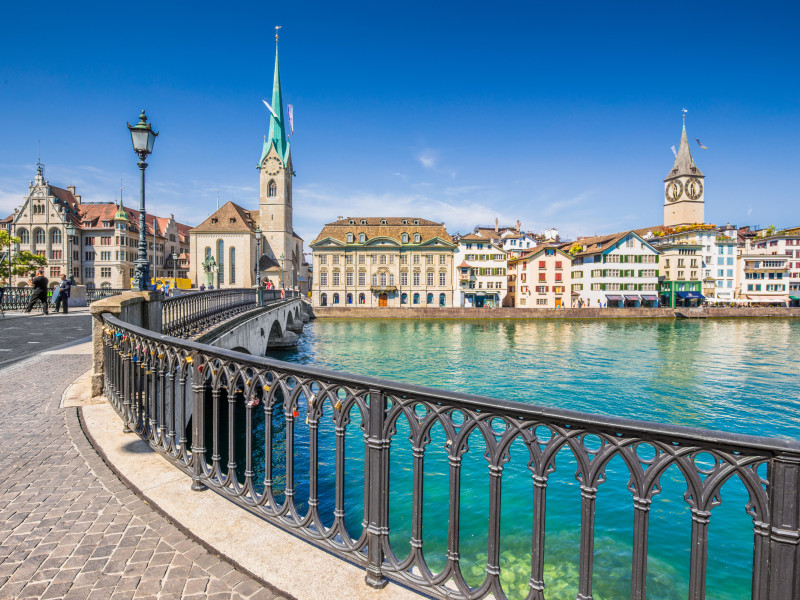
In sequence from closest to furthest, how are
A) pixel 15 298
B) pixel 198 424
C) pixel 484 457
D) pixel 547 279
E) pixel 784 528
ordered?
1. pixel 784 528
2. pixel 484 457
3. pixel 198 424
4. pixel 15 298
5. pixel 547 279

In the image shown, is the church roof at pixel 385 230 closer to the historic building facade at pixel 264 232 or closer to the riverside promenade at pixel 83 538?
the historic building facade at pixel 264 232

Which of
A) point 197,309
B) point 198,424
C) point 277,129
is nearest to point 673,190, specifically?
point 277,129

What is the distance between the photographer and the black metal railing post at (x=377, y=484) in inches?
103

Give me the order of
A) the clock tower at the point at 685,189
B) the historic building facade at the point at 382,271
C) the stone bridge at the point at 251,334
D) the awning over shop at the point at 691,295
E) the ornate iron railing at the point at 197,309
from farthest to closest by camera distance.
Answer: the clock tower at the point at 685,189 < the awning over shop at the point at 691,295 < the historic building facade at the point at 382,271 < the stone bridge at the point at 251,334 < the ornate iron railing at the point at 197,309

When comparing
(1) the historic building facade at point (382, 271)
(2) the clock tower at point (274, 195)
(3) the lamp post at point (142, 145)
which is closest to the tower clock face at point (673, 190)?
(1) the historic building facade at point (382, 271)

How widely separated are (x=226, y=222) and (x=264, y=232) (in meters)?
6.33

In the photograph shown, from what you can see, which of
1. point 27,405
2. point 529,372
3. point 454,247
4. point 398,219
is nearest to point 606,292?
point 454,247

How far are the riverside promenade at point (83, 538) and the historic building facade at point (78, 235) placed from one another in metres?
66.1

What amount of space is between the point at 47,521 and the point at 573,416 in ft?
12.1

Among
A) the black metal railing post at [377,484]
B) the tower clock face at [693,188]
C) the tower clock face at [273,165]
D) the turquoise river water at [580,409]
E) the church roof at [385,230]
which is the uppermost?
the tower clock face at [693,188]

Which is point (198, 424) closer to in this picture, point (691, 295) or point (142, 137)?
point (142, 137)

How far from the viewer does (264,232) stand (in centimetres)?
7750

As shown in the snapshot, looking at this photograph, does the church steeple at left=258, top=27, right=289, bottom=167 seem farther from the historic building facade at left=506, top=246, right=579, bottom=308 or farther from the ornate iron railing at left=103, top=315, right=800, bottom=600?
the ornate iron railing at left=103, top=315, right=800, bottom=600

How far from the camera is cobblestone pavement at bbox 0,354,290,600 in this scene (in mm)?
2658
